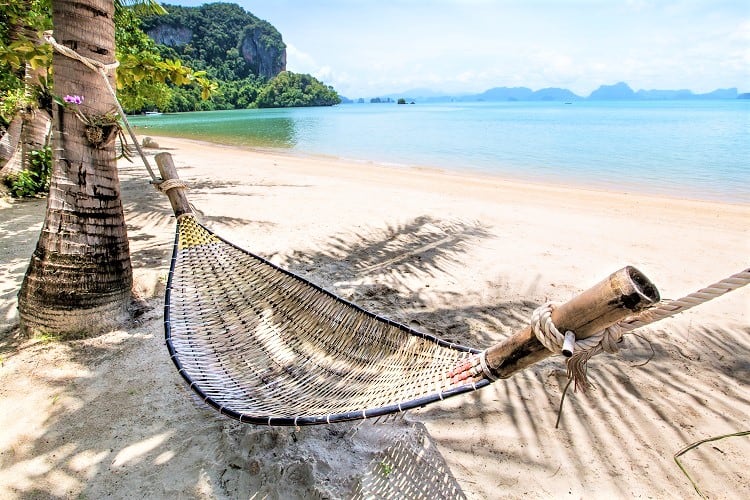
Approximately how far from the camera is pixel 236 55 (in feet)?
341

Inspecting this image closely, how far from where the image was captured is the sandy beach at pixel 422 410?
5.99 feet

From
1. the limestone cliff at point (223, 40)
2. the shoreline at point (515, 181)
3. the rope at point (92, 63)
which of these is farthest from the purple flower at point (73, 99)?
the limestone cliff at point (223, 40)

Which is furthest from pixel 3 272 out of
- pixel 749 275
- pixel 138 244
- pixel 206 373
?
pixel 749 275

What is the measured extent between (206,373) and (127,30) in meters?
8.62

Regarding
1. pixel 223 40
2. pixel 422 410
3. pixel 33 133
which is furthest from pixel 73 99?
pixel 223 40

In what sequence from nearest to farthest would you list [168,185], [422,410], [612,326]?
[612,326]
[422,410]
[168,185]

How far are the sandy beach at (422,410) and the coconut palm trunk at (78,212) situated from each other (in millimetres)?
191

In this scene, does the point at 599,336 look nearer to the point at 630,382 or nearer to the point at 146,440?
the point at 630,382

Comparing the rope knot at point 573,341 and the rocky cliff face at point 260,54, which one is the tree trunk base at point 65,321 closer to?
the rope knot at point 573,341

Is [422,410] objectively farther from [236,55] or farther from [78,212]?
[236,55]

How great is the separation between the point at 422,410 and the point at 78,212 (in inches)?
94.2

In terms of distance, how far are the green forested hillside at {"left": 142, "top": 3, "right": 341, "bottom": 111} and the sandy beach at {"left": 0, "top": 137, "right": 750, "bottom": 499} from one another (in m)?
73.8

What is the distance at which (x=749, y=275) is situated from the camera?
3.13 feet

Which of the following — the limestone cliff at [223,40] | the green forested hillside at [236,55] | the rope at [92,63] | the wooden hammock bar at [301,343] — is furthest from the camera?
the limestone cliff at [223,40]
